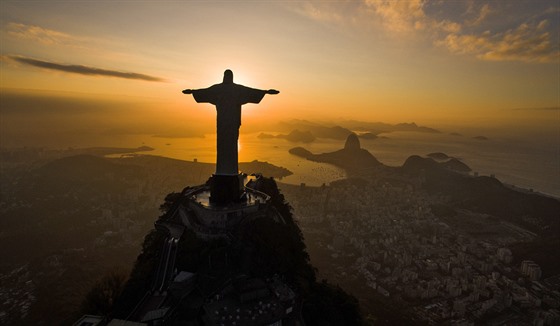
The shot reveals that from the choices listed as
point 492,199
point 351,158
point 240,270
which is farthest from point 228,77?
point 351,158

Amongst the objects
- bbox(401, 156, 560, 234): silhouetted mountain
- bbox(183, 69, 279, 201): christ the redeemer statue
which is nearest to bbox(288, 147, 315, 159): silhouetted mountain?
bbox(401, 156, 560, 234): silhouetted mountain

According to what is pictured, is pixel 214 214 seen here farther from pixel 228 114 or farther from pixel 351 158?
pixel 351 158

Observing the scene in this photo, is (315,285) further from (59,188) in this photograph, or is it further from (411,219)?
(59,188)

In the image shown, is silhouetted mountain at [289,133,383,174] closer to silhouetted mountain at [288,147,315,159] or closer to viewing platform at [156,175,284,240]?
silhouetted mountain at [288,147,315,159]

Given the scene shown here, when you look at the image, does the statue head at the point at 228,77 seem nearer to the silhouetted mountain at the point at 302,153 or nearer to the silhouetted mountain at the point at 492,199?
the silhouetted mountain at the point at 492,199

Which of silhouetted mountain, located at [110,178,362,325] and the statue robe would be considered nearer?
silhouetted mountain, located at [110,178,362,325]

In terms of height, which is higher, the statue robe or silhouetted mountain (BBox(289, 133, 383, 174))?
the statue robe

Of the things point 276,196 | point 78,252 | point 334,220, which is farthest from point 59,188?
point 276,196
